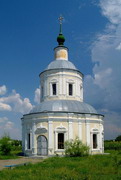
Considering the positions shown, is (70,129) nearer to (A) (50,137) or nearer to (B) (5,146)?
(A) (50,137)

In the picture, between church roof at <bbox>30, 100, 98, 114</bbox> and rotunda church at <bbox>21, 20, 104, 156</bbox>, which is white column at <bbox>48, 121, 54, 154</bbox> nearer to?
rotunda church at <bbox>21, 20, 104, 156</bbox>

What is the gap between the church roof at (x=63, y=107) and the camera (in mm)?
23844

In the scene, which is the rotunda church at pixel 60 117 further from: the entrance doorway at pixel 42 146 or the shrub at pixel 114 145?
the shrub at pixel 114 145

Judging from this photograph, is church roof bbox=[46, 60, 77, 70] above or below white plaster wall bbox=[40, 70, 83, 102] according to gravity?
above

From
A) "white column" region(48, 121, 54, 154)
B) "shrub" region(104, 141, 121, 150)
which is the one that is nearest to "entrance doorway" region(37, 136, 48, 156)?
"white column" region(48, 121, 54, 154)

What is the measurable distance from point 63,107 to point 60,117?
109cm

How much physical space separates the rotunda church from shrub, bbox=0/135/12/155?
164 cm

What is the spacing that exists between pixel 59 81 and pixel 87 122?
5322mm

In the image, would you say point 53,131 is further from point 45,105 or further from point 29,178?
point 29,178

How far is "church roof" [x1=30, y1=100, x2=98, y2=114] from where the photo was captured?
23.8 metres

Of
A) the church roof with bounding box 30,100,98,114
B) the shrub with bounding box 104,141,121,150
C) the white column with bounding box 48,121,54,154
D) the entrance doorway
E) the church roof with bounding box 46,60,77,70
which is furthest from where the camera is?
the shrub with bounding box 104,141,121,150

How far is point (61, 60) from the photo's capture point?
2783 centimetres

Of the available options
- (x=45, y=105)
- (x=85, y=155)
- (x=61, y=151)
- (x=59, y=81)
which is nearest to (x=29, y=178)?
(x=85, y=155)

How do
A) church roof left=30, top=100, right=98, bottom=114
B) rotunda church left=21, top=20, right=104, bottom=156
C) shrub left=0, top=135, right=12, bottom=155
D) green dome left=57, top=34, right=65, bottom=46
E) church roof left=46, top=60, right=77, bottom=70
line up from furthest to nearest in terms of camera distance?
green dome left=57, top=34, right=65, bottom=46 → church roof left=46, top=60, right=77, bottom=70 → shrub left=0, top=135, right=12, bottom=155 → church roof left=30, top=100, right=98, bottom=114 → rotunda church left=21, top=20, right=104, bottom=156
